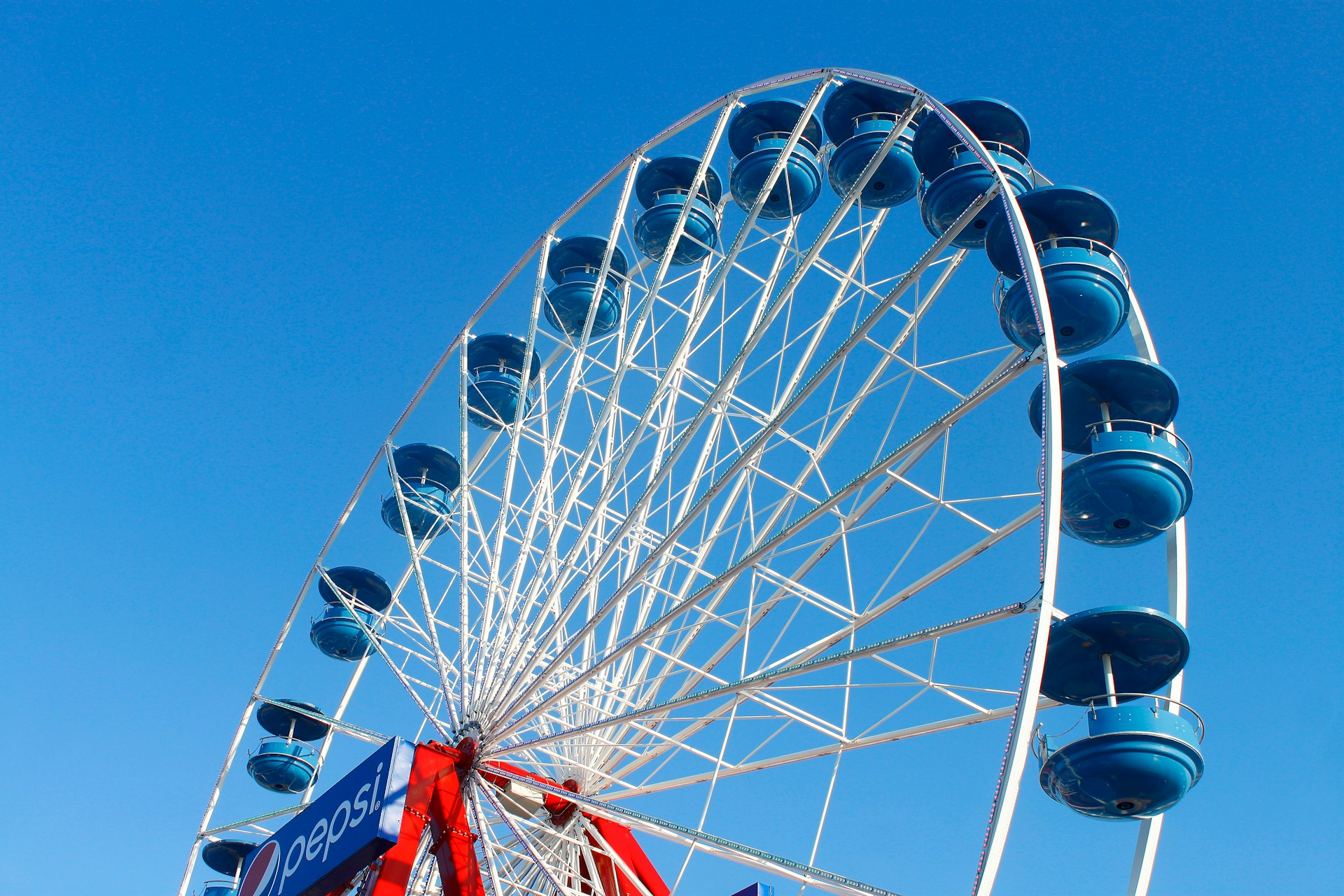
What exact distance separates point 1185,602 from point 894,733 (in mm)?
2765

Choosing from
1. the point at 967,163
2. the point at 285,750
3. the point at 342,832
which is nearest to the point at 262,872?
the point at 342,832

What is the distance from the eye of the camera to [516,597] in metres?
12.8

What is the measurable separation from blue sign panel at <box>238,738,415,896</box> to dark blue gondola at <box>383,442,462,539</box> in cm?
601

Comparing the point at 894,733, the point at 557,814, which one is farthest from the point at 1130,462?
the point at 557,814

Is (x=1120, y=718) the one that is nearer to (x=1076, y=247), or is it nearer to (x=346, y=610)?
(x=1076, y=247)

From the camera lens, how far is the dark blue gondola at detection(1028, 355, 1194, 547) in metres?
9.10

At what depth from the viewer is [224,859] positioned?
598 inches

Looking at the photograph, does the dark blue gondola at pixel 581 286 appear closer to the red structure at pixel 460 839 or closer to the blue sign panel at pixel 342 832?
the red structure at pixel 460 839

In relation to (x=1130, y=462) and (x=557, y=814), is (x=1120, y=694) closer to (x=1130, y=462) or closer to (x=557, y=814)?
(x=1130, y=462)

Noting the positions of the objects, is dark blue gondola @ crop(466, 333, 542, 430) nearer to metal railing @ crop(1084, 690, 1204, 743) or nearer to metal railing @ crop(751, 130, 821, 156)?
metal railing @ crop(751, 130, 821, 156)

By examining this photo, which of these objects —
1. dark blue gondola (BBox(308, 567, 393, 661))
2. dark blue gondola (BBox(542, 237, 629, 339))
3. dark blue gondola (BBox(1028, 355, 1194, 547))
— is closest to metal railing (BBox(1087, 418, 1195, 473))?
dark blue gondola (BBox(1028, 355, 1194, 547))

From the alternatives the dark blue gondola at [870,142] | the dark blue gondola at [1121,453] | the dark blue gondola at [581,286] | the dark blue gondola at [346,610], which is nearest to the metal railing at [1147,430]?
the dark blue gondola at [1121,453]

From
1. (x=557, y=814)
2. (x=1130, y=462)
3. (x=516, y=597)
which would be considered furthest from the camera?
(x=516, y=597)

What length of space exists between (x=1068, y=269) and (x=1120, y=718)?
381cm
